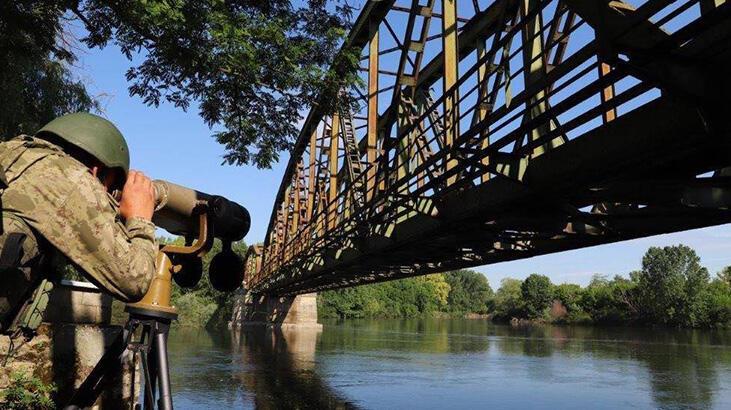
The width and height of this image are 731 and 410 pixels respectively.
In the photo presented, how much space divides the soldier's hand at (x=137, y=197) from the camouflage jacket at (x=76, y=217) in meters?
0.09

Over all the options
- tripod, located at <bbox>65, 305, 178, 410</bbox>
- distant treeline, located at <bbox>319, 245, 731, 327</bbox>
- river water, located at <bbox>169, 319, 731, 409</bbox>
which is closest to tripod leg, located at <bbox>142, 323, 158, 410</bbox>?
tripod, located at <bbox>65, 305, 178, 410</bbox>

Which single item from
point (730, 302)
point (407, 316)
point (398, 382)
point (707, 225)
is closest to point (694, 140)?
point (707, 225)

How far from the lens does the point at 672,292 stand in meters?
72.4

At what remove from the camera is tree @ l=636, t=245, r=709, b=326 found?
6938 cm

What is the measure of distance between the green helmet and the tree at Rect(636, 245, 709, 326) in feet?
255

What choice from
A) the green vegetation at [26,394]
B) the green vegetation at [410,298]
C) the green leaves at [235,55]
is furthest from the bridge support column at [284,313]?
the green vegetation at [26,394]

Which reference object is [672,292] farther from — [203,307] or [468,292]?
[468,292]

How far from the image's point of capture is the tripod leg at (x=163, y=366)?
2299mm

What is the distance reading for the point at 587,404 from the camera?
49.6 feet

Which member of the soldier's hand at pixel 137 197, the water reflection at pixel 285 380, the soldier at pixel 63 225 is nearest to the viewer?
the soldier at pixel 63 225

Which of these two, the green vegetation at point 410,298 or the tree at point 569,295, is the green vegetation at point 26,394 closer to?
the green vegetation at point 410,298

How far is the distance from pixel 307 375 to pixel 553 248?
1129cm

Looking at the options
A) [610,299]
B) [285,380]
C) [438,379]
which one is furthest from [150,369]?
[610,299]

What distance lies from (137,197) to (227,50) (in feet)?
Answer: 18.1
